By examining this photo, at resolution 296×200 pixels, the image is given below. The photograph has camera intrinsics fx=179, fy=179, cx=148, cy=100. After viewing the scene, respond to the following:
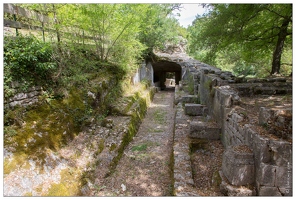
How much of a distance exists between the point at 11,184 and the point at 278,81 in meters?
9.07

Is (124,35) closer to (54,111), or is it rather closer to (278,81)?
(54,111)

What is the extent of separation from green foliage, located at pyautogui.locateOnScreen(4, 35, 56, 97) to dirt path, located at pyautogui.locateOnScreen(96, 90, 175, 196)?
3.09m

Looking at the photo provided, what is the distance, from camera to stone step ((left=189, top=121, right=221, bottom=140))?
207 inches

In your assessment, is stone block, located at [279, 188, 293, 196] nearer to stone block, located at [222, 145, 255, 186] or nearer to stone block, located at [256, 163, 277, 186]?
stone block, located at [256, 163, 277, 186]

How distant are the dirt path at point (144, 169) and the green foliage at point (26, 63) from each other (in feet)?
10.1

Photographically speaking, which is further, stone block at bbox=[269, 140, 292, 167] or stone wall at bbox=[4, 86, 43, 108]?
stone wall at bbox=[4, 86, 43, 108]

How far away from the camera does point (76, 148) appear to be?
456cm

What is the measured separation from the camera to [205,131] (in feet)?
17.5

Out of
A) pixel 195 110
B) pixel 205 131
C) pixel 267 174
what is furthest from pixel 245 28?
pixel 267 174

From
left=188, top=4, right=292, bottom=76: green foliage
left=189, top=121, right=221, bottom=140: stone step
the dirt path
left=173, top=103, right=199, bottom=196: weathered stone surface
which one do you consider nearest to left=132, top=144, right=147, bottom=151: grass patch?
the dirt path

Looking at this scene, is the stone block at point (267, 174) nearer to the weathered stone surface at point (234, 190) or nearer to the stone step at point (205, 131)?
the weathered stone surface at point (234, 190)

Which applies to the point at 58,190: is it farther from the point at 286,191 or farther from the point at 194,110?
the point at 194,110

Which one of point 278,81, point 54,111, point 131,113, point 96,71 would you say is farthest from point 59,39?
point 278,81

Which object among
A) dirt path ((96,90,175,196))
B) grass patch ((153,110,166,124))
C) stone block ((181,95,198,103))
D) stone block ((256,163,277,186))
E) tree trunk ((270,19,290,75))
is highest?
tree trunk ((270,19,290,75))
